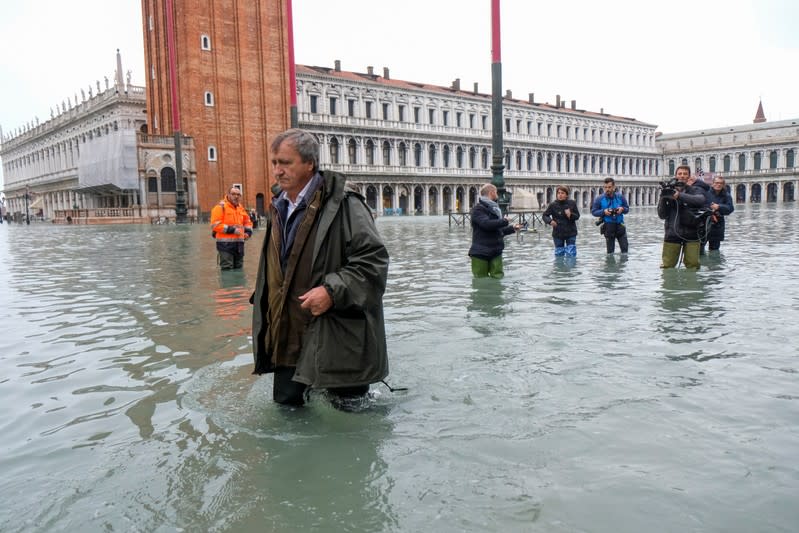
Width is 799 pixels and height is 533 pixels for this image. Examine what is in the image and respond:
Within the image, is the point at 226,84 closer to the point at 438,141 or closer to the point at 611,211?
the point at 438,141

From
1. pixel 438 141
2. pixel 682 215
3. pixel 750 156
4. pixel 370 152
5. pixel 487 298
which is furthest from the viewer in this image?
pixel 750 156

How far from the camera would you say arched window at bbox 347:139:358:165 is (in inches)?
2184

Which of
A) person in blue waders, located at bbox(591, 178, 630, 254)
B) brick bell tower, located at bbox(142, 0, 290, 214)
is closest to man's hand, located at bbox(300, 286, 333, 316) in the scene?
person in blue waders, located at bbox(591, 178, 630, 254)

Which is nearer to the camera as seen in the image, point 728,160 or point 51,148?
point 51,148

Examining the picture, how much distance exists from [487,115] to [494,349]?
64277mm

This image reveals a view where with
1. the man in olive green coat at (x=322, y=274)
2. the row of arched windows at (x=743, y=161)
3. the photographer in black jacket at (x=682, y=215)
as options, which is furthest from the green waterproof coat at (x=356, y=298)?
the row of arched windows at (x=743, y=161)

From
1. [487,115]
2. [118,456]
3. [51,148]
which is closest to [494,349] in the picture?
[118,456]

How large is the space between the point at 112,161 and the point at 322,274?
46874 mm

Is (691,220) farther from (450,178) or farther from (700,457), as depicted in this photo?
(450,178)

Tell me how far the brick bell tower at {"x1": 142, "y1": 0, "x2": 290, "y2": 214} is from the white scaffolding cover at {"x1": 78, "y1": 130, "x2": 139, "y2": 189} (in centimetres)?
309

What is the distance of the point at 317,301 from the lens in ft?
9.41

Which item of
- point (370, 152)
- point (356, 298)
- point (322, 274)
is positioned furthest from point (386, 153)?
point (356, 298)

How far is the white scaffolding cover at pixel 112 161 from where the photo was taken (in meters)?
43.2

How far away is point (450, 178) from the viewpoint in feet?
203
